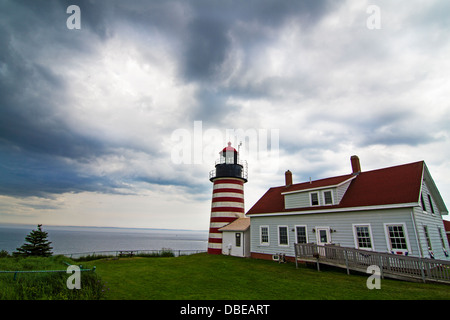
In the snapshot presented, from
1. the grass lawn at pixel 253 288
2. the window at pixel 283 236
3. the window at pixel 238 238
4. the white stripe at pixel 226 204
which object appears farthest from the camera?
the white stripe at pixel 226 204

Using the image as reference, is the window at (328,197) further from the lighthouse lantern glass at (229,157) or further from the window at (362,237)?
the lighthouse lantern glass at (229,157)

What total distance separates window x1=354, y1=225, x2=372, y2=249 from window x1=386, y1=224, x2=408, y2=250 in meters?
1.18

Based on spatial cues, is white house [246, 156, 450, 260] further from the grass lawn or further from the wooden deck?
the grass lawn

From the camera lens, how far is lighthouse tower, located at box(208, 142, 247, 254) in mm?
27969

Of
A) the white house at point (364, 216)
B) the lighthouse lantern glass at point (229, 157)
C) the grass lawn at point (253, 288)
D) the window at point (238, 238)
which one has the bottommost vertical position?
the grass lawn at point (253, 288)

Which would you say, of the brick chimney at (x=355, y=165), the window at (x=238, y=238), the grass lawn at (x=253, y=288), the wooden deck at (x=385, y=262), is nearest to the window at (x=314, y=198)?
the wooden deck at (x=385, y=262)

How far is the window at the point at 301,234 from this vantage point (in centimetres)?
1917

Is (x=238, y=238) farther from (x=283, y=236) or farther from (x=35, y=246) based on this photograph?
(x=35, y=246)

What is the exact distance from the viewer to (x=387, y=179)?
17266 mm

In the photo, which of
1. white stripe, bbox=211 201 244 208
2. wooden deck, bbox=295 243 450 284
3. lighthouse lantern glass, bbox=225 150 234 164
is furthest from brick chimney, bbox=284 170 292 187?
wooden deck, bbox=295 243 450 284

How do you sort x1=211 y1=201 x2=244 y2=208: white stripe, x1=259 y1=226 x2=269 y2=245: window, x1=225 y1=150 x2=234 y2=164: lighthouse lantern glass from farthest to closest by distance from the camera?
x1=225 y1=150 x2=234 y2=164: lighthouse lantern glass < x1=211 y1=201 x2=244 y2=208: white stripe < x1=259 y1=226 x2=269 y2=245: window

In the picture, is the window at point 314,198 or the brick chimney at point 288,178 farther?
the brick chimney at point 288,178

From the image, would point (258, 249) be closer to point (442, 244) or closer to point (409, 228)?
point (409, 228)
